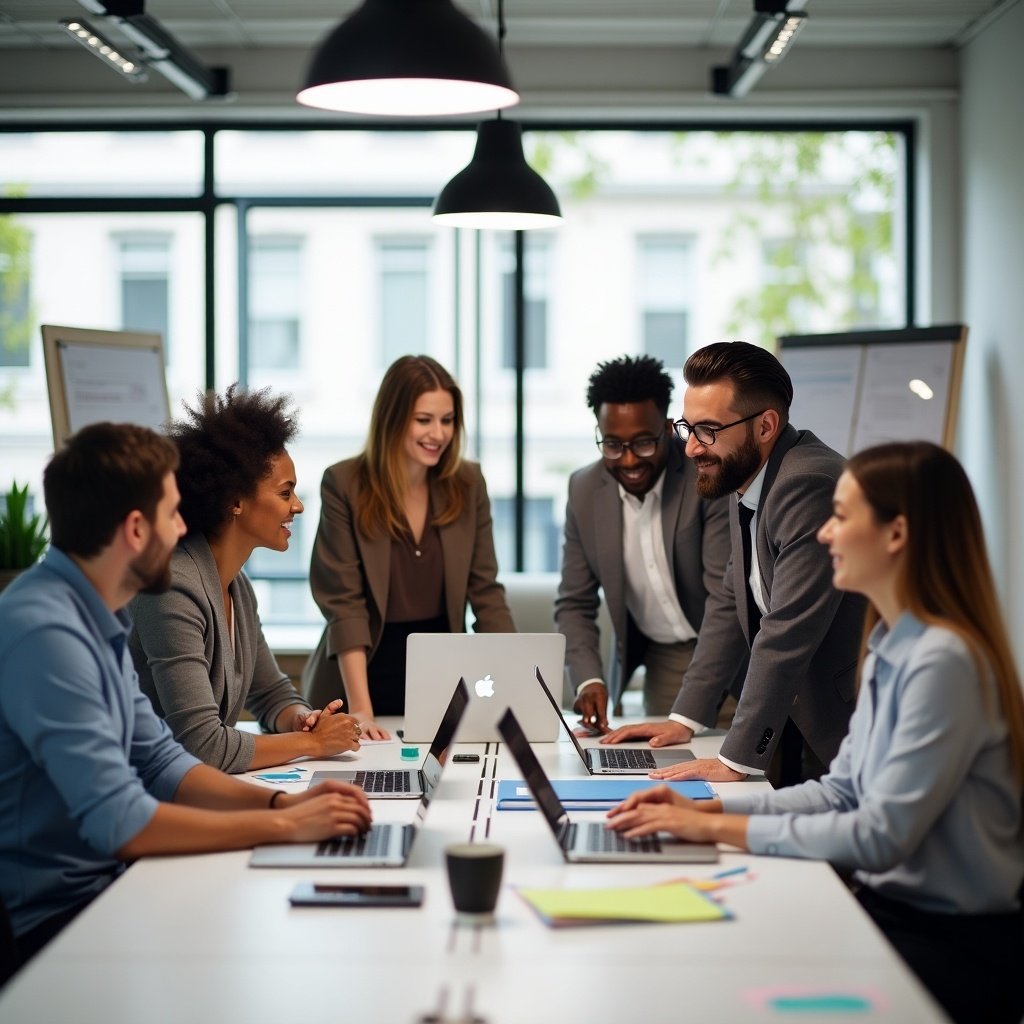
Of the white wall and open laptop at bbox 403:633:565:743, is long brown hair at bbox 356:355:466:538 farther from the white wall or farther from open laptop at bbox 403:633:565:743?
the white wall

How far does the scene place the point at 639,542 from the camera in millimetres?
3600

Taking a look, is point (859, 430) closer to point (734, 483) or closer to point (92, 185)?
point (734, 483)

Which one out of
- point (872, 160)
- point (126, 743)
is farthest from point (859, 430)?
A: point (126, 743)

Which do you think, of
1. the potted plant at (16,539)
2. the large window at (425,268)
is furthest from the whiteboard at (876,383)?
the potted plant at (16,539)

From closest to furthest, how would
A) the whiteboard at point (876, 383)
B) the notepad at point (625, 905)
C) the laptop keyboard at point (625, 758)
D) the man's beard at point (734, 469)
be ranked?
the notepad at point (625, 905) → the laptop keyboard at point (625, 758) → the man's beard at point (734, 469) → the whiteboard at point (876, 383)

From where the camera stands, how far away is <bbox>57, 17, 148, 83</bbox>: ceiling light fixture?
4.47 meters

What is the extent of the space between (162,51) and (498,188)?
6.24 feet

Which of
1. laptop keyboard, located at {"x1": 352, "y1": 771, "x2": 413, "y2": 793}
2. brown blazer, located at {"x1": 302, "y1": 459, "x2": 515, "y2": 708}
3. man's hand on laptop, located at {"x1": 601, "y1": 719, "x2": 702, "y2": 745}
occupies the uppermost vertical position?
brown blazer, located at {"x1": 302, "y1": 459, "x2": 515, "y2": 708}

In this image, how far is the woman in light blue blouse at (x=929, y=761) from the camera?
1.84 meters

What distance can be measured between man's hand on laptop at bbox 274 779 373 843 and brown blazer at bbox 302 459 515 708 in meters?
1.29

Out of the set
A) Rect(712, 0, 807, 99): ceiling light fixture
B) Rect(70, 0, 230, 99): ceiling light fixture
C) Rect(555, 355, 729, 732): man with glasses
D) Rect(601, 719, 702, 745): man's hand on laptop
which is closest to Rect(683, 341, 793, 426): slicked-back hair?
Rect(555, 355, 729, 732): man with glasses

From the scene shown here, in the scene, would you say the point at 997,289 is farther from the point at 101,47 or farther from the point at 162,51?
the point at 101,47

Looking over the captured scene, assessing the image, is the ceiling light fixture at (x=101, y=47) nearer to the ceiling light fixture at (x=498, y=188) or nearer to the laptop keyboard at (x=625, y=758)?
the ceiling light fixture at (x=498, y=188)

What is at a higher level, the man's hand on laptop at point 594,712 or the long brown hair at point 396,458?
the long brown hair at point 396,458
